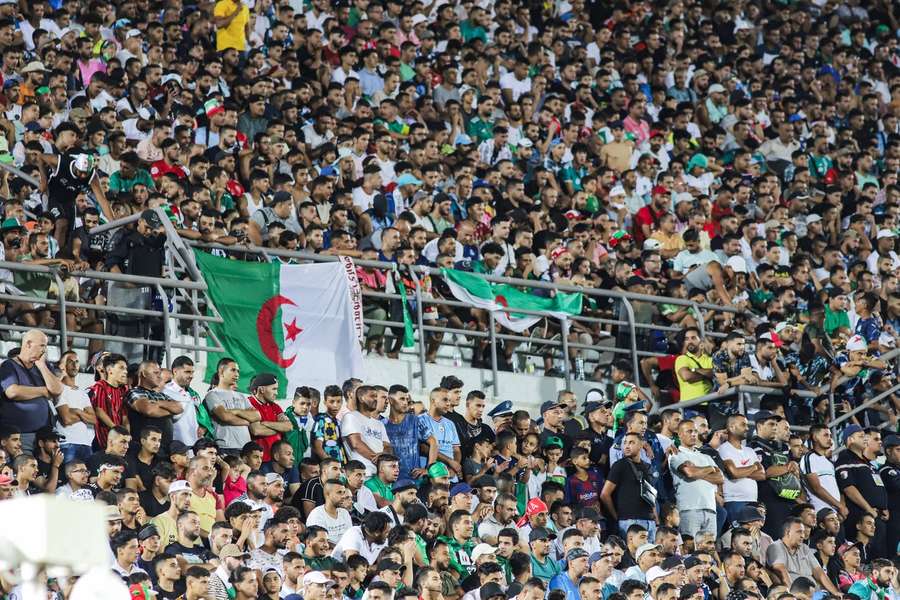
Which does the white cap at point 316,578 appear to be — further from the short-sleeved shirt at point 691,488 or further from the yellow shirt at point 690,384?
the yellow shirt at point 690,384

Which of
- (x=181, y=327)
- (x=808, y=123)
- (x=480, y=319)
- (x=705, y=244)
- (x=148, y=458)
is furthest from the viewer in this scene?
(x=808, y=123)

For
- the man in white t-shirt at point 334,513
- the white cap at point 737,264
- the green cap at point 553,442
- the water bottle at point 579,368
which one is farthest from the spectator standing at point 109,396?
the white cap at point 737,264

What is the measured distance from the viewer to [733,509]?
44.3 ft


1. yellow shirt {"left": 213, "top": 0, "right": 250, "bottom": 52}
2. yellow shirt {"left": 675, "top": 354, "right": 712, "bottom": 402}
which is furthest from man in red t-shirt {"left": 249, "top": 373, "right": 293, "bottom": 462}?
yellow shirt {"left": 213, "top": 0, "right": 250, "bottom": 52}

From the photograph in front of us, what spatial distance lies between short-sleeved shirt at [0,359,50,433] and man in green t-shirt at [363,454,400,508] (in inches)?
95.6

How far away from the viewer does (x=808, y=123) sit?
859 inches

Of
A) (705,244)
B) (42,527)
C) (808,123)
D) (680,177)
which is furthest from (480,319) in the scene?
(42,527)

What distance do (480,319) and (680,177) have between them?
5.10 metres

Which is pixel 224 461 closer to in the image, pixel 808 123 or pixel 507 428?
pixel 507 428

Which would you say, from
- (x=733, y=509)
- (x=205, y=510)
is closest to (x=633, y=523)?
(x=733, y=509)

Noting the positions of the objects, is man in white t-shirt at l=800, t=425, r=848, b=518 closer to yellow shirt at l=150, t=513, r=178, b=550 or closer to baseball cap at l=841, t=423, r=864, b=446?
baseball cap at l=841, t=423, r=864, b=446

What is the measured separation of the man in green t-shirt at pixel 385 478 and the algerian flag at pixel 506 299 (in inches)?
111

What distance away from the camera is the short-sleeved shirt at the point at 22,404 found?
10.1m

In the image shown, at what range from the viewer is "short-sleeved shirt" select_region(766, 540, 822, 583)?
1304 centimetres
